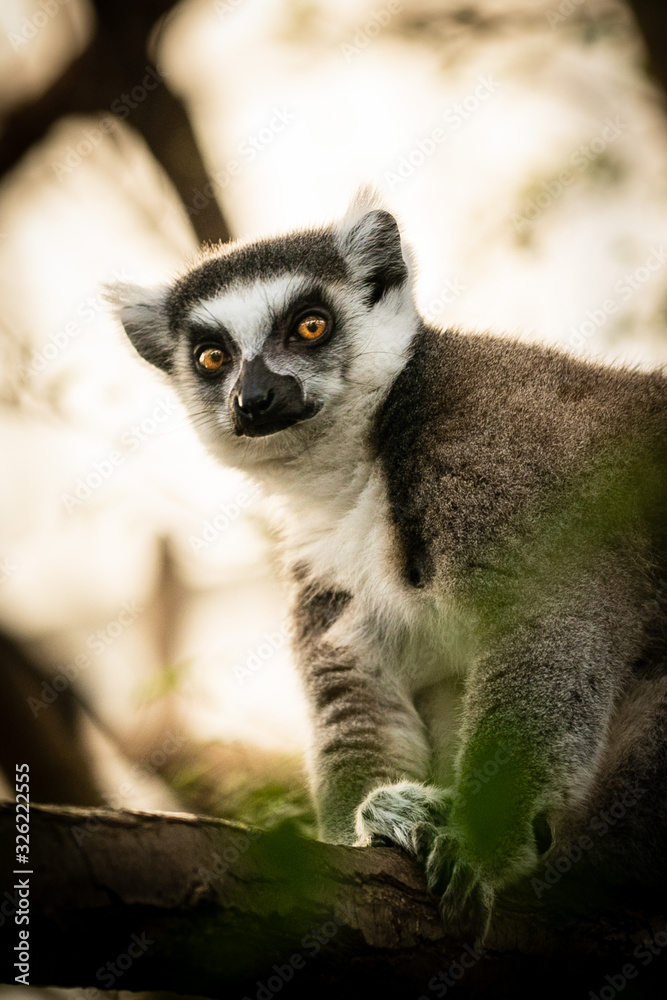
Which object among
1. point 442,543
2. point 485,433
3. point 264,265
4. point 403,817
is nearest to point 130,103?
point 264,265

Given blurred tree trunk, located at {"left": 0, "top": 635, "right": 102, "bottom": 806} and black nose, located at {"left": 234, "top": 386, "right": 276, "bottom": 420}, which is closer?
black nose, located at {"left": 234, "top": 386, "right": 276, "bottom": 420}

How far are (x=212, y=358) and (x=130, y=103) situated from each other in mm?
2975

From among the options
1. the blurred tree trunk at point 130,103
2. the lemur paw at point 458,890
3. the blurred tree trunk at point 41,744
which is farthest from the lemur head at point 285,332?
the lemur paw at point 458,890

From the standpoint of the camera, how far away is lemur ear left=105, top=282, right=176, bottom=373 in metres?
5.76

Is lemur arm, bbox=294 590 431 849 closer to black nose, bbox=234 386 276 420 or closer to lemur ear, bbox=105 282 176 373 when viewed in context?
black nose, bbox=234 386 276 420

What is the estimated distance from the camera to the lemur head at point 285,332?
4762 millimetres

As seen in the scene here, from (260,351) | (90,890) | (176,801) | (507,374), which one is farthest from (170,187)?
(90,890)

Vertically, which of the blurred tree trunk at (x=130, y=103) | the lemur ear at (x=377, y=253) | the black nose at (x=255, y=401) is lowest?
the black nose at (x=255, y=401)

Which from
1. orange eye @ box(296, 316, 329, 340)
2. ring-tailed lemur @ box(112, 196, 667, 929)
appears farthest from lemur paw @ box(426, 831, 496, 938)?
orange eye @ box(296, 316, 329, 340)

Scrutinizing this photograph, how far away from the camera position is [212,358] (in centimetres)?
528

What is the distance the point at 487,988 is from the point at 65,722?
3.45 meters

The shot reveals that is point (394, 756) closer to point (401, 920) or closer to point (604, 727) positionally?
point (604, 727)

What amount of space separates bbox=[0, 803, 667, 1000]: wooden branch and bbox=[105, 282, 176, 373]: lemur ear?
3.73 m

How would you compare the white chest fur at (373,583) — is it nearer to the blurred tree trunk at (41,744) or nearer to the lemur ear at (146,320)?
the lemur ear at (146,320)
